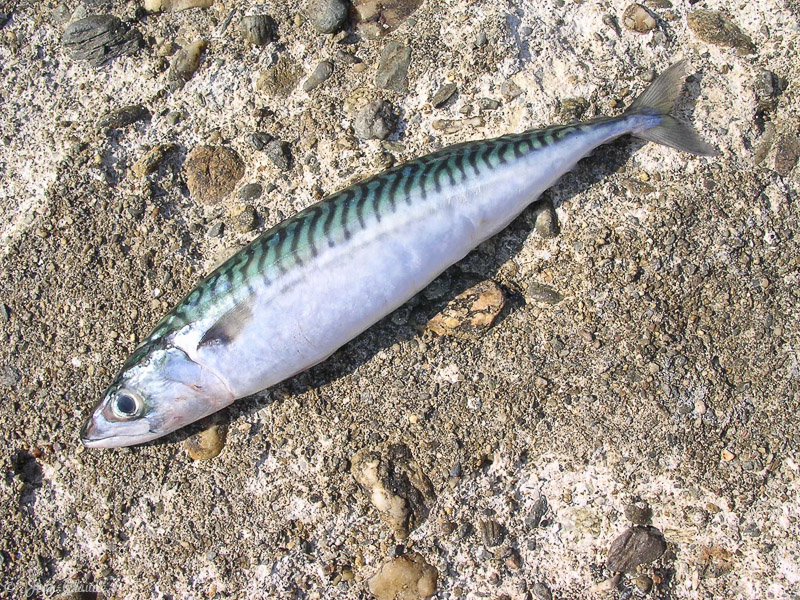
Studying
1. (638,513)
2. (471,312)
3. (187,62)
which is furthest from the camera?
(187,62)

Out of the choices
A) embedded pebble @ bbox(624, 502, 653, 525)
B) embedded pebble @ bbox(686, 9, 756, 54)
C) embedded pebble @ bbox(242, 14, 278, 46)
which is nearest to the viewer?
embedded pebble @ bbox(624, 502, 653, 525)

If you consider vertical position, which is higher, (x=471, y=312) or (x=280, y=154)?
(x=280, y=154)

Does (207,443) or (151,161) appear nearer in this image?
(207,443)

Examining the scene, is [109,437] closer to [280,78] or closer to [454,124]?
[280,78]

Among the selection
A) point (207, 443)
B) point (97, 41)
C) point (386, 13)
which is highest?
point (97, 41)

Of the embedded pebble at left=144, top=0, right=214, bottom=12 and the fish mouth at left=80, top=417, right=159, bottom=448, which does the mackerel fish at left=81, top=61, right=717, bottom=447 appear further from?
the embedded pebble at left=144, top=0, right=214, bottom=12

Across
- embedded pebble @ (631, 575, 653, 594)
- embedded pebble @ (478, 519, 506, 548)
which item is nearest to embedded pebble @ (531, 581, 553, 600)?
embedded pebble @ (478, 519, 506, 548)

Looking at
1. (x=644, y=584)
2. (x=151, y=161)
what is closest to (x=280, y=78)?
(x=151, y=161)

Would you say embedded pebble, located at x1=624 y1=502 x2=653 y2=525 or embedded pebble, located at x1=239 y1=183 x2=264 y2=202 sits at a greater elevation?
embedded pebble, located at x1=239 y1=183 x2=264 y2=202
